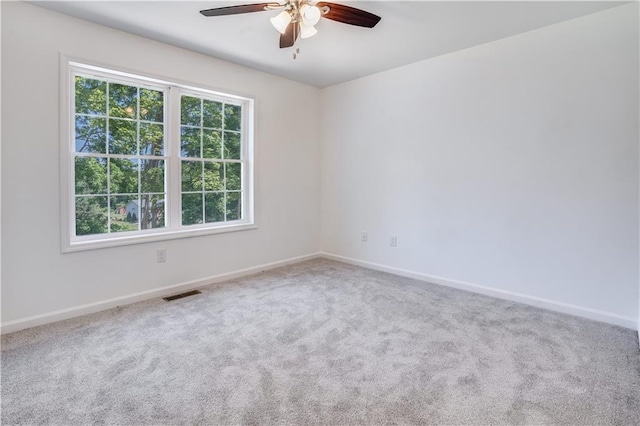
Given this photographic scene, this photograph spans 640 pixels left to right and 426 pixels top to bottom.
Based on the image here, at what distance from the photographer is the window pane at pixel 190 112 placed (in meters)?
3.52

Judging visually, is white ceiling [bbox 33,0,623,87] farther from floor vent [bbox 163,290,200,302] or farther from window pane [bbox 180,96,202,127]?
floor vent [bbox 163,290,200,302]

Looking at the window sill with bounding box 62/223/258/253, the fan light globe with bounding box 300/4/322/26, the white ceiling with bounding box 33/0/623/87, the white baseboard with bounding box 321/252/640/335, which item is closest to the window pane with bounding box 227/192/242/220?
the window sill with bounding box 62/223/258/253

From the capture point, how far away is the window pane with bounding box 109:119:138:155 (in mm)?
3041

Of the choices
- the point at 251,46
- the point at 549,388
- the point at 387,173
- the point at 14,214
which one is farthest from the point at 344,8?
the point at 14,214

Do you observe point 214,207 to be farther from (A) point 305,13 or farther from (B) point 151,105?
(A) point 305,13

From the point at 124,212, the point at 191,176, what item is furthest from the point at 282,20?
the point at 124,212

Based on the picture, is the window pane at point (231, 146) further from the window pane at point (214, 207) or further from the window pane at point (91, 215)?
the window pane at point (91, 215)

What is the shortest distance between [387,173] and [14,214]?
3485 millimetres

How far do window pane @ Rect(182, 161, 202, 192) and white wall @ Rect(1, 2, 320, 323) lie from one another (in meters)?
0.55

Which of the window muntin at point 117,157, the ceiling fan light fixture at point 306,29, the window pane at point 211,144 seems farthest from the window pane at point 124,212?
the ceiling fan light fixture at point 306,29

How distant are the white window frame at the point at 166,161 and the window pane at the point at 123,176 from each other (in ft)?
0.94

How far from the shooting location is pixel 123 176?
3129 mm

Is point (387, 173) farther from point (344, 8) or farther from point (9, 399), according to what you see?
point (9, 399)

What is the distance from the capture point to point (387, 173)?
412 centimetres
